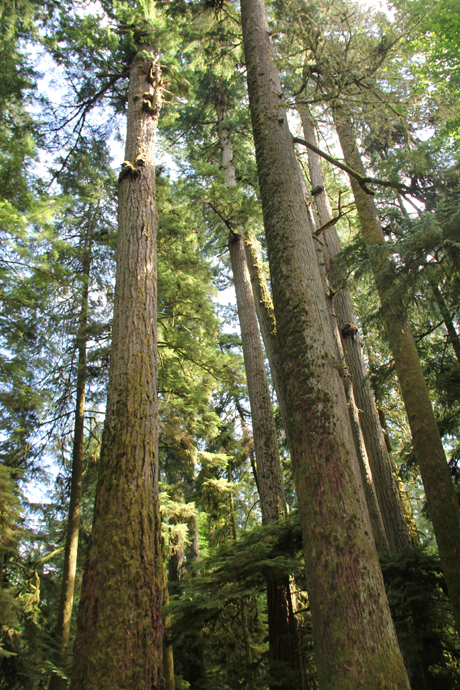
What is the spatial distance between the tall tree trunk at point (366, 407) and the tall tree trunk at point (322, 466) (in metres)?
2.56

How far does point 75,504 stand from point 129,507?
6.22 meters

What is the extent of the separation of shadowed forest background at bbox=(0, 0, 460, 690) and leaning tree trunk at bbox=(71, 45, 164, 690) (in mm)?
22

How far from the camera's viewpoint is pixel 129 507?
146 inches

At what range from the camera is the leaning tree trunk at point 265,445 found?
507 cm

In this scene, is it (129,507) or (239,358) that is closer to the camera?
(129,507)

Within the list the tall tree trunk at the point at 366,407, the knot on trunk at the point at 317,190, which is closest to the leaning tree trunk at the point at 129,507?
the tall tree trunk at the point at 366,407

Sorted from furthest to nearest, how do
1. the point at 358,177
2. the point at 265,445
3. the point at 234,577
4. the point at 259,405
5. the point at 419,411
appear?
the point at 259,405
the point at 265,445
the point at 419,411
the point at 358,177
the point at 234,577

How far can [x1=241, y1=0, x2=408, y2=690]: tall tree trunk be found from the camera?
228cm

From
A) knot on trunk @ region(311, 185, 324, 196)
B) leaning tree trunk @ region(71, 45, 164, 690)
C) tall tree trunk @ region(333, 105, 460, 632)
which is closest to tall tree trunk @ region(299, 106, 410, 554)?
A: knot on trunk @ region(311, 185, 324, 196)

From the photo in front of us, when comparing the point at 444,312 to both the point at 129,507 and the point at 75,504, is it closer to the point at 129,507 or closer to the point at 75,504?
the point at 129,507

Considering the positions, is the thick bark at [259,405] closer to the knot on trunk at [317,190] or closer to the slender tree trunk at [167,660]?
the knot on trunk at [317,190]

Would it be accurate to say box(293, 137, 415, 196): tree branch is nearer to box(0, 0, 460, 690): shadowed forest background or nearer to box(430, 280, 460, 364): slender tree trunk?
box(0, 0, 460, 690): shadowed forest background

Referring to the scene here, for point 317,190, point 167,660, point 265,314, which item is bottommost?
point 167,660

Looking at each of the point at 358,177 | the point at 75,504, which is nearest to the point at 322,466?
the point at 358,177
